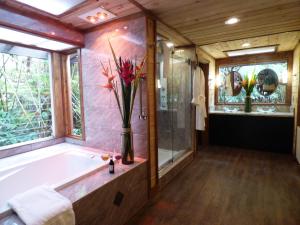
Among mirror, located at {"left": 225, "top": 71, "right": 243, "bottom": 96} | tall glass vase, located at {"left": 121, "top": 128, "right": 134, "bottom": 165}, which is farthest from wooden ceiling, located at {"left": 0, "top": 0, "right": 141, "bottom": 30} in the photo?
mirror, located at {"left": 225, "top": 71, "right": 243, "bottom": 96}

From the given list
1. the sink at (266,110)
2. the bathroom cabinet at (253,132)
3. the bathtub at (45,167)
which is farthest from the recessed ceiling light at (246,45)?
the bathtub at (45,167)

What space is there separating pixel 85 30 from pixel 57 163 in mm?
1904

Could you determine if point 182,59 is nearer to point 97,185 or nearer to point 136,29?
point 136,29

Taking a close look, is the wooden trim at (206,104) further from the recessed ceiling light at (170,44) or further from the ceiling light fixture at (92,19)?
the ceiling light fixture at (92,19)

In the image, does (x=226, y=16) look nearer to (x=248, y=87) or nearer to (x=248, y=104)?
(x=248, y=87)

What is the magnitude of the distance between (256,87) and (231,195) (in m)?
3.31

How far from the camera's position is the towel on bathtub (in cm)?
121

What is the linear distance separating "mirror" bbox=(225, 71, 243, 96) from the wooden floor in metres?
2.00

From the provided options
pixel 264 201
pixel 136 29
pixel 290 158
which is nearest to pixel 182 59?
pixel 136 29

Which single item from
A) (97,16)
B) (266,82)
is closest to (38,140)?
(97,16)

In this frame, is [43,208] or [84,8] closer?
[43,208]

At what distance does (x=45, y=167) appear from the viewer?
7.91 ft

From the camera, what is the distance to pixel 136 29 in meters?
2.23

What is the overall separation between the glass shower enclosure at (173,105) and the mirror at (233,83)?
1949 millimetres
